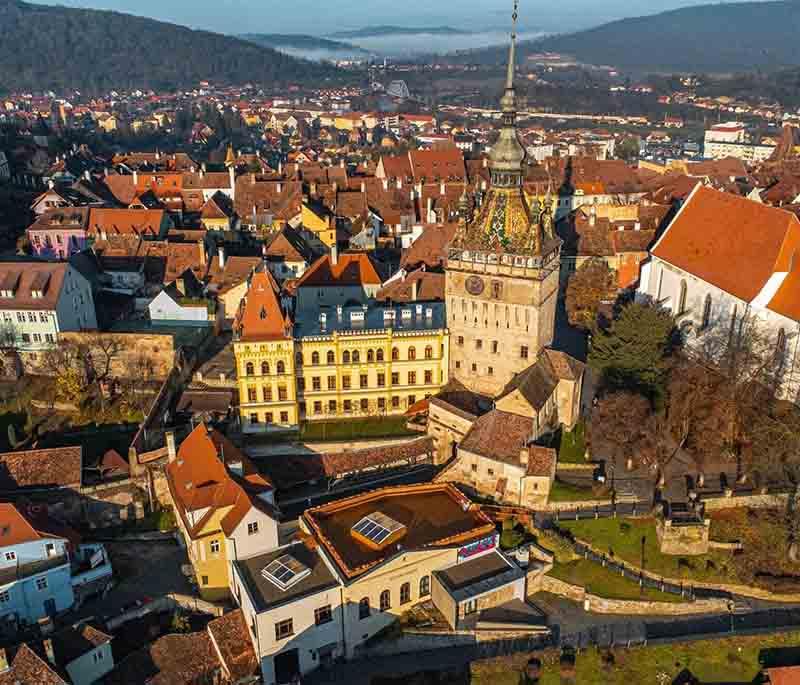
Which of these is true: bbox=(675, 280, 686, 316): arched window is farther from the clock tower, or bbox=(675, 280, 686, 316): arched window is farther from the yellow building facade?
the yellow building facade

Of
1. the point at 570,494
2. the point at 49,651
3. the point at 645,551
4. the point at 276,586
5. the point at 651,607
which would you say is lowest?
the point at 651,607

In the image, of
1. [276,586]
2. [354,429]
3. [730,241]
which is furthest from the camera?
[730,241]

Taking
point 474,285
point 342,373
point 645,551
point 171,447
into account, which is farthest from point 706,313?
point 171,447

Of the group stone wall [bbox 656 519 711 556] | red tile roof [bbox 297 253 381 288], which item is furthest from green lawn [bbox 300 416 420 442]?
stone wall [bbox 656 519 711 556]

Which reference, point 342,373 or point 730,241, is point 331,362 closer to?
point 342,373

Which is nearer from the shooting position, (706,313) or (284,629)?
(284,629)

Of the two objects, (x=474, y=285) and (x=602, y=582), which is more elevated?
(x=474, y=285)
